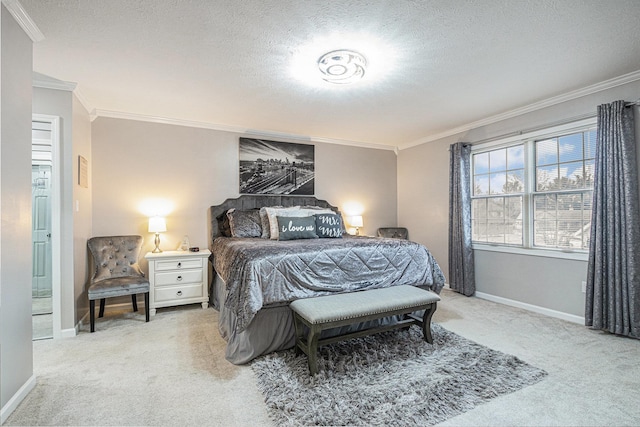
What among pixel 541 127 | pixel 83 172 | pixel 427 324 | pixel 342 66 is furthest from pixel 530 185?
pixel 83 172

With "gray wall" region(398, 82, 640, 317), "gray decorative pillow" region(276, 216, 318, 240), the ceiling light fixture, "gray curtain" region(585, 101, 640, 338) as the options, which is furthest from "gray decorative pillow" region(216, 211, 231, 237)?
"gray curtain" region(585, 101, 640, 338)

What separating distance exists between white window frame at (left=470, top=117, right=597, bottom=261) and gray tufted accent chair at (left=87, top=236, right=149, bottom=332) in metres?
4.21

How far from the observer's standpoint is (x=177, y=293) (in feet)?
11.5

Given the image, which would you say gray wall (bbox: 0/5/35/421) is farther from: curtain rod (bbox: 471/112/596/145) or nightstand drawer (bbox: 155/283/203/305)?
curtain rod (bbox: 471/112/596/145)

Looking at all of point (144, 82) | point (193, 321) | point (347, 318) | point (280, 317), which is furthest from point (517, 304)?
point (144, 82)

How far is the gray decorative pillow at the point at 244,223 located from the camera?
387cm

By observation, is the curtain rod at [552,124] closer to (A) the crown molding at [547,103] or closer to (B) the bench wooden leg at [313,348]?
(A) the crown molding at [547,103]

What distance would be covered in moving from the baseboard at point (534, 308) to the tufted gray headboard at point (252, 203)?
2426 mm

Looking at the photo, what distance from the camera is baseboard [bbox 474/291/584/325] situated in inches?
123

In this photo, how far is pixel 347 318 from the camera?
2148 millimetres

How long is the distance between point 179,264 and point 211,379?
1.79 metres

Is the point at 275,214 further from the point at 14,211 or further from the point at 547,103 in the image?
the point at 547,103

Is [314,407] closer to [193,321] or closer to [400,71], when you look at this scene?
[193,321]

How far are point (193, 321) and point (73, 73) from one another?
101 inches
